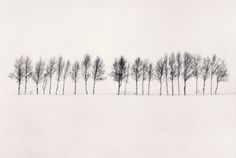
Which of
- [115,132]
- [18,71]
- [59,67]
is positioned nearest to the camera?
[115,132]

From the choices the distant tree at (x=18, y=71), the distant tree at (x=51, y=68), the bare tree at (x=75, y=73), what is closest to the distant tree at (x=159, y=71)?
the bare tree at (x=75, y=73)

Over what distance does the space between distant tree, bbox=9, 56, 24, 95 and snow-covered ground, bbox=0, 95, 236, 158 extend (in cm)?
1109

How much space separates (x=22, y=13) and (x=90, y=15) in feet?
18.8

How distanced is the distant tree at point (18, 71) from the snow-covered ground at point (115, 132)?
11.1 m

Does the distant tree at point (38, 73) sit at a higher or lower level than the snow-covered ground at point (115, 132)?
higher

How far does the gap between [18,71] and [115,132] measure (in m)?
23.9

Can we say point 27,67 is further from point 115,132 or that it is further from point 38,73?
point 115,132

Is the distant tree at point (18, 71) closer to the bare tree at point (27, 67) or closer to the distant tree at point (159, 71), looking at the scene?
the bare tree at point (27, 67)

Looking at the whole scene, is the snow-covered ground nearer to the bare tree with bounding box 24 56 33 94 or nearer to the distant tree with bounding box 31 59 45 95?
the bare tree with bounding box 24 56 33 94

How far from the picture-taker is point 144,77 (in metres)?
46.8

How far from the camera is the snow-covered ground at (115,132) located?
16.6 metres

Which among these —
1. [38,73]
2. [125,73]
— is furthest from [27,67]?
[125,73]

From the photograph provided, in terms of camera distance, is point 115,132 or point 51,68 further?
point 51,68

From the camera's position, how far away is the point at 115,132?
63.1 feet
